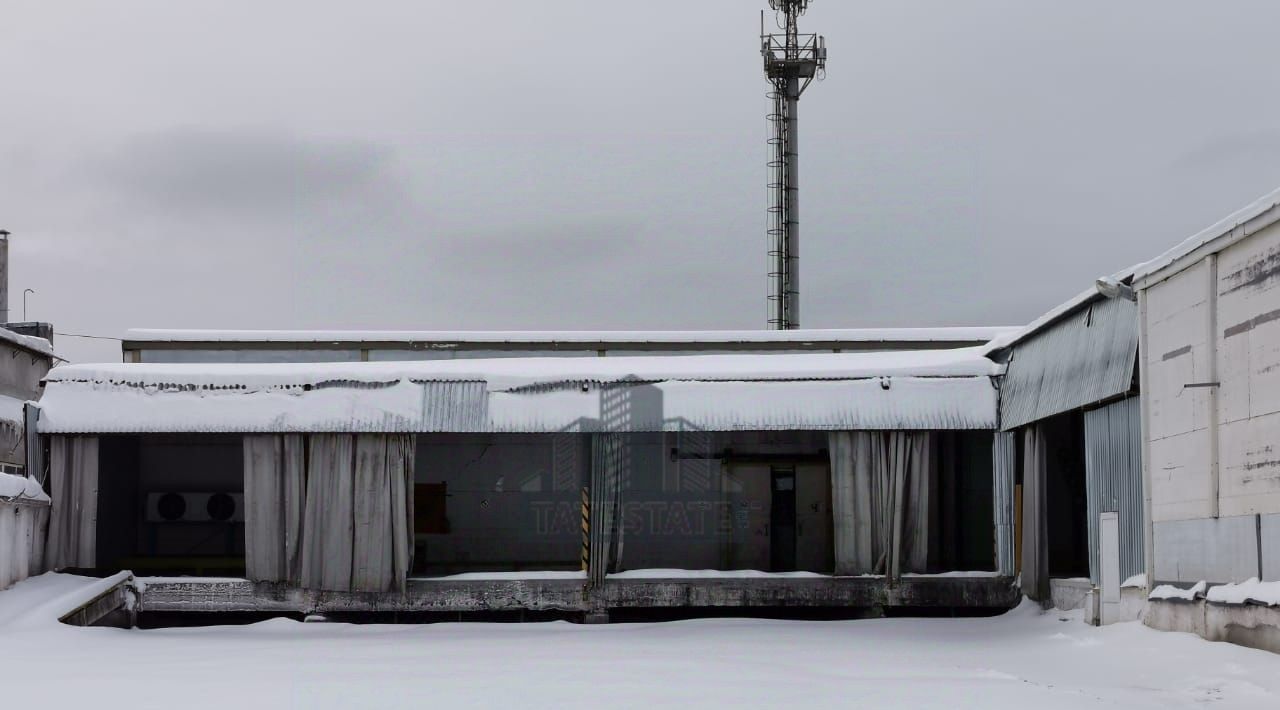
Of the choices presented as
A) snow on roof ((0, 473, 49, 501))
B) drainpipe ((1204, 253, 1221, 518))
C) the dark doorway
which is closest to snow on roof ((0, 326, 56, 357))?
snow on roof ((0, 473, 49, 501))

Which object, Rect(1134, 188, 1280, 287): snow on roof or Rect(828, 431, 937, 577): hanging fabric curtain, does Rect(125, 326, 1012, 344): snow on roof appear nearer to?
Rect(828, 431, 937, 577): hanging fabric curtain

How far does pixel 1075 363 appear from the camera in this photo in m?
15.8

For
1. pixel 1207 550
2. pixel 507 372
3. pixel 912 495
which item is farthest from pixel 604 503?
pixel 1207 550

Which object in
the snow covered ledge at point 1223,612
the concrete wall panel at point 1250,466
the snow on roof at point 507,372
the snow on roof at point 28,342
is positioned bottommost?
the snow covered ledge at point 1223,612

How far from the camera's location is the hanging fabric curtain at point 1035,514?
1733 cm

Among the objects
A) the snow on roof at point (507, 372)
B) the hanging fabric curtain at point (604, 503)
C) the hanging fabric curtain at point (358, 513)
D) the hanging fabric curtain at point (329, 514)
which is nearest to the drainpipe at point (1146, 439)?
the snow on roof at point (507, 372)

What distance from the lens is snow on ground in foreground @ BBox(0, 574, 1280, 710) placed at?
1119 centimetres

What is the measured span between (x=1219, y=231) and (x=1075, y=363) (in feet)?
12.5

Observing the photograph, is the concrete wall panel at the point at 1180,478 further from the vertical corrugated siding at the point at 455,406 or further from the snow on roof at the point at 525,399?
the vertical corrugated siding at the point at 455,406

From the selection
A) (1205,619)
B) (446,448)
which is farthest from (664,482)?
(1205,619)

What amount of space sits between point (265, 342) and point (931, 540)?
42.1 feet

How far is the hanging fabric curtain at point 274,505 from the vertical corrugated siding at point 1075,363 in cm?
1055

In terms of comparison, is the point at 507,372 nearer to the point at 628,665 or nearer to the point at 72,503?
the point at 72,503

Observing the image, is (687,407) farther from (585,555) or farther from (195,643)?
(195,643)
